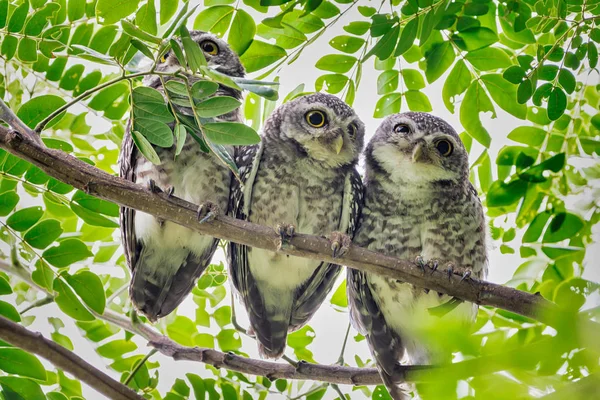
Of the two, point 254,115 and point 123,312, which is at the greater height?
point 254,115

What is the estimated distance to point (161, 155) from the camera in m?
2.36

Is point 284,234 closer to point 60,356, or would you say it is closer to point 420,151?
point 60,356

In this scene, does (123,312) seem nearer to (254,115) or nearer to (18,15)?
(254,115)

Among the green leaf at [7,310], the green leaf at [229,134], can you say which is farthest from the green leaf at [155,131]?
the green leaf at [7,310]

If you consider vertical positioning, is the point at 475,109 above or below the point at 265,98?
above

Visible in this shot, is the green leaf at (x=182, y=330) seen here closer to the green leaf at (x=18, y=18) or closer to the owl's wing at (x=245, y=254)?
the owl's wing at (x=245, y=254)

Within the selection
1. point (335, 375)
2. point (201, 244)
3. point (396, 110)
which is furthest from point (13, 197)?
point (396, 110)

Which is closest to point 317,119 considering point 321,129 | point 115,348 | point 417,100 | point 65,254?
point 321,129

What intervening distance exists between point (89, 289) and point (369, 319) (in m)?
1.14

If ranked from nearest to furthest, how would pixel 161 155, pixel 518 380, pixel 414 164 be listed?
pixel 518 380 < pixel 161 155 < pixel 414 164

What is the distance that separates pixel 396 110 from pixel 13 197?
4.55 feet

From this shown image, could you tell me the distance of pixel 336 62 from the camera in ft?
7.53

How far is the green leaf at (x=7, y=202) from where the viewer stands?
6.32 ft

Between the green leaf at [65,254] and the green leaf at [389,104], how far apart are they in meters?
1.21
